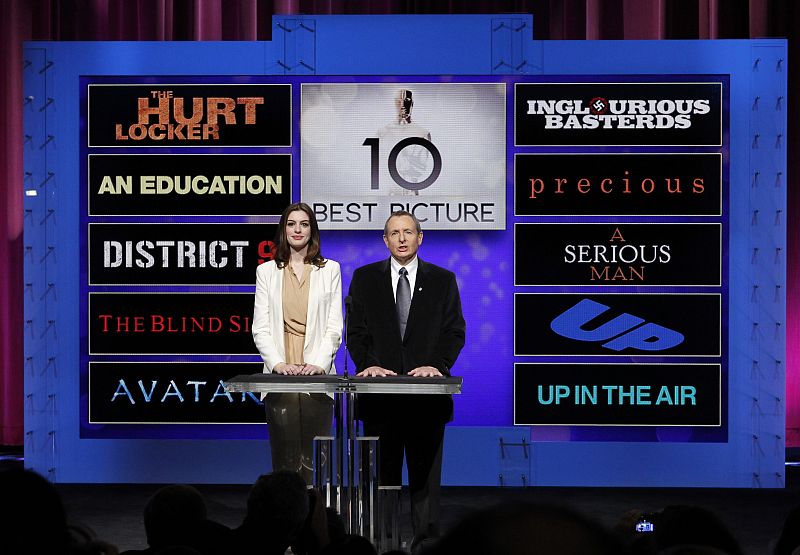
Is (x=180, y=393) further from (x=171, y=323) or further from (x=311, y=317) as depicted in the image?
(x=311, y=317)

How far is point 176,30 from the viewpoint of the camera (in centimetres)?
816

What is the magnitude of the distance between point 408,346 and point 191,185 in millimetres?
2294

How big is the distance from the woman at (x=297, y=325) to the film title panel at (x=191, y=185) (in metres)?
1.64

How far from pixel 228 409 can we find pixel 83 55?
2.33 meters

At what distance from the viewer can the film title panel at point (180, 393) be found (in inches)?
249

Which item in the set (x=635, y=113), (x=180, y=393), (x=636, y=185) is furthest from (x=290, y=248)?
(x=635, y=113)

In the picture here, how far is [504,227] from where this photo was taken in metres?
6.28

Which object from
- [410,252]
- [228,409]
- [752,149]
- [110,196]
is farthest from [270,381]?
[752,149]

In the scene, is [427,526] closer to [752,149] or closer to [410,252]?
[410,252]

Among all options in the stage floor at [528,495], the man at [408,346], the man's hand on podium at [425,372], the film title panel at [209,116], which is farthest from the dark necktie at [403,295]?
the film title panel at [209,116]

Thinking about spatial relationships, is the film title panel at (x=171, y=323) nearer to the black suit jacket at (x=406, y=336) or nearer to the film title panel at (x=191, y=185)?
the film title panel at (x=191, y=185)

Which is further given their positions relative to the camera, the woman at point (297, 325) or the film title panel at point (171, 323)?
the film title panel at point (171, 323)

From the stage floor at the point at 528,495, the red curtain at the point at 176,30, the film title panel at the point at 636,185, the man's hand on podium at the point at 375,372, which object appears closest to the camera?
the man's hand on podium at the point at 375,372

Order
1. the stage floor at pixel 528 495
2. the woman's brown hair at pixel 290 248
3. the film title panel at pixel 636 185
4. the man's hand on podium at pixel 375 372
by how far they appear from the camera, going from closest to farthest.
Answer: the man's hand on podium at pixel 375 372 → the woman's brown hair at pixel 290 248 → the stage floor at pixel 528 495 → the film title panel at pixel 636 185
